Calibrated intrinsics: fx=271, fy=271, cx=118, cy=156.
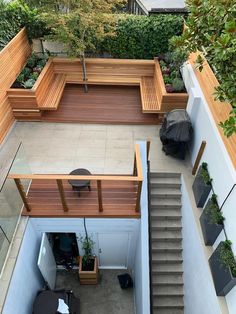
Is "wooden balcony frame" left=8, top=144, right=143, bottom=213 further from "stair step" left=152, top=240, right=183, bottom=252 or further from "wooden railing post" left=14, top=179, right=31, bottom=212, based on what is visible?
"stair step" left=152, top=240, right=183, bottom=252

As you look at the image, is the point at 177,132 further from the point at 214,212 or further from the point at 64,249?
the point at 64,249

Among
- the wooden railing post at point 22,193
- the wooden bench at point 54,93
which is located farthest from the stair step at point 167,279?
the wooden bench at point 54,93

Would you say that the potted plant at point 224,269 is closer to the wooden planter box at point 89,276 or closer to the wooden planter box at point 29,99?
the wooden planter box at point 89,276

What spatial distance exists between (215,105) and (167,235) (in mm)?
3329

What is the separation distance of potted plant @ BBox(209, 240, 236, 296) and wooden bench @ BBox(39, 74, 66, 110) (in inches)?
243

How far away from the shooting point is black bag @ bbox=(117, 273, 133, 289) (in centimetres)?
699

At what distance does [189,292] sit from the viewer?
20.1ft

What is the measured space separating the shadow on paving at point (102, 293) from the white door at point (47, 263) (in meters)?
0.43

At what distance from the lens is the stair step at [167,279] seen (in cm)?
653

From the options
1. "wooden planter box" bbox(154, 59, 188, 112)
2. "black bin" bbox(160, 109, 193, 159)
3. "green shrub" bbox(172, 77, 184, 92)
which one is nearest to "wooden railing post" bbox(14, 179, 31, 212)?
"black bin" bbox(160, 109, 193, 159)

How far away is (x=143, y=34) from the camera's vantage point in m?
9.34

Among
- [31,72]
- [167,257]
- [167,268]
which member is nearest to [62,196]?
[167,257]

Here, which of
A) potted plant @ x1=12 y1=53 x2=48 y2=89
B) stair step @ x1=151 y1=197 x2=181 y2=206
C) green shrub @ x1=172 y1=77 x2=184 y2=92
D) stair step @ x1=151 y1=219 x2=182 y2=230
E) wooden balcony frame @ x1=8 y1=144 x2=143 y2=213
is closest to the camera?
wooden balcony frame @ x1=8 y1=144 x2=143 y2=213

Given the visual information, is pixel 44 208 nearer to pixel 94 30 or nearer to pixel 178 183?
pixel 178 183
